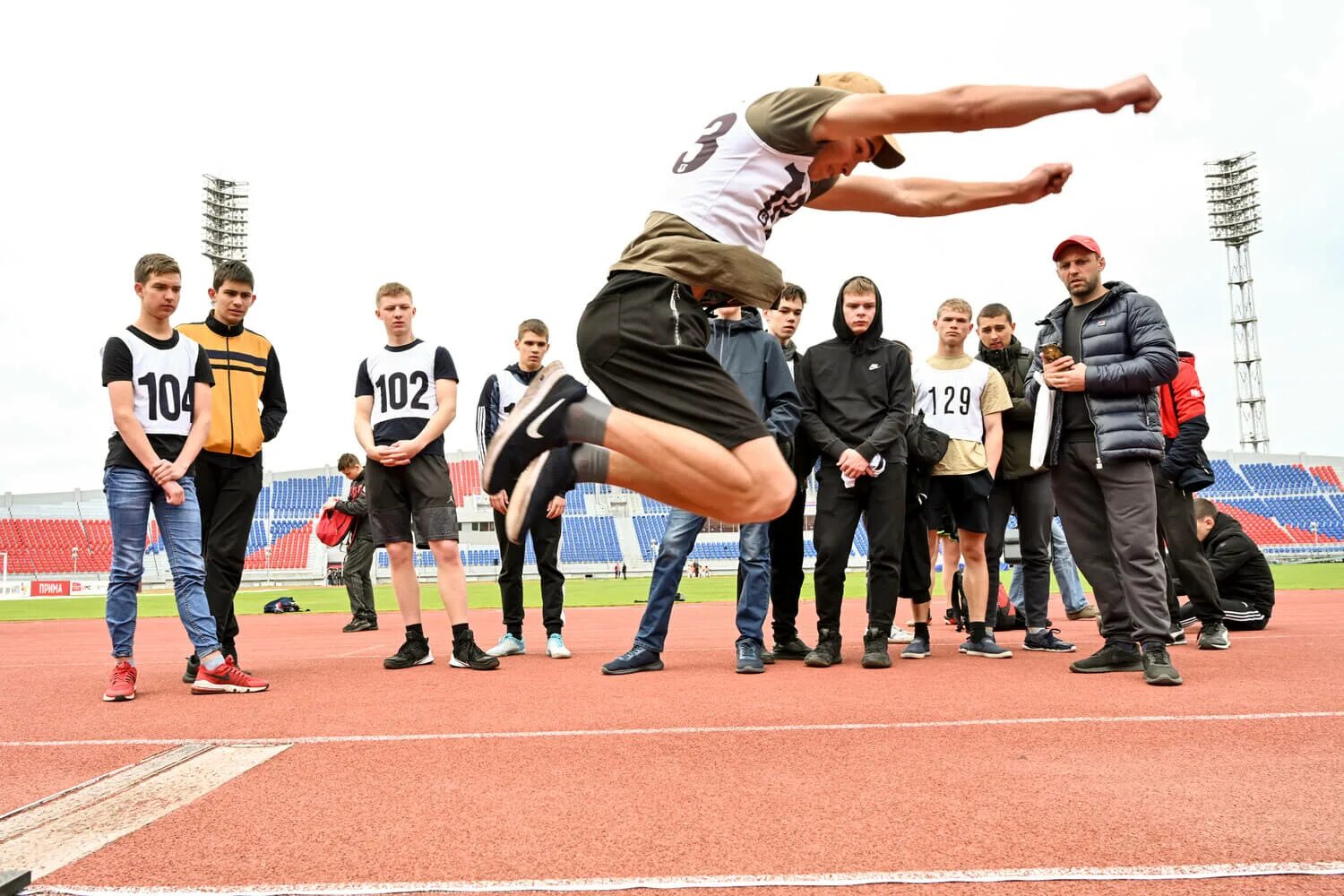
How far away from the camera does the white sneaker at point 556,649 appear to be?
278 inches

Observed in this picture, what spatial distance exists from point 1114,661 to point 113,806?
4.82 m

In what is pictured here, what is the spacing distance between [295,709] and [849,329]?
380cm

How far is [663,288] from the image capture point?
3.05 m

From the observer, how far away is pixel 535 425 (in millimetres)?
3123

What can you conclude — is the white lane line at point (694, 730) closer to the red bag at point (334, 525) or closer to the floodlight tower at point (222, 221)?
the red bag at point (334, 525)

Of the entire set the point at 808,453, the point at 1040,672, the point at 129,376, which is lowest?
the point at 1040,672

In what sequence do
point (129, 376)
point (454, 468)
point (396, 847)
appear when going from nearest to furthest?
1. point (396, 847)
2. point (129, 376)
3. point (454, 468)

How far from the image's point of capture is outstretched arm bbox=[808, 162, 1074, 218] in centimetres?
355

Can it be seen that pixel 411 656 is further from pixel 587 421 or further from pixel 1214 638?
pixel 1214 638

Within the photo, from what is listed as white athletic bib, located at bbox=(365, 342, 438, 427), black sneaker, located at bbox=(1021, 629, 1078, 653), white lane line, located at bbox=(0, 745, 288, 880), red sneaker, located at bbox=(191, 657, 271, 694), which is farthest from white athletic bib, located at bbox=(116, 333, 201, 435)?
black sneaker, located at bbox=(1021, 629, 1078, 653)

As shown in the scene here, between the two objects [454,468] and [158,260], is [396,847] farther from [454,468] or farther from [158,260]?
[454,468]

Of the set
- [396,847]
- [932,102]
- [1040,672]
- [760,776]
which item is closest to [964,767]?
[760,776]

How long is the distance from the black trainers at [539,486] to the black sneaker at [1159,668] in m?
3.38

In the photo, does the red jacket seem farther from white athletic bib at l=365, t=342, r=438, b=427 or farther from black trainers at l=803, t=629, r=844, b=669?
white athletic bib at l=365, t=342, r=438, b=427
